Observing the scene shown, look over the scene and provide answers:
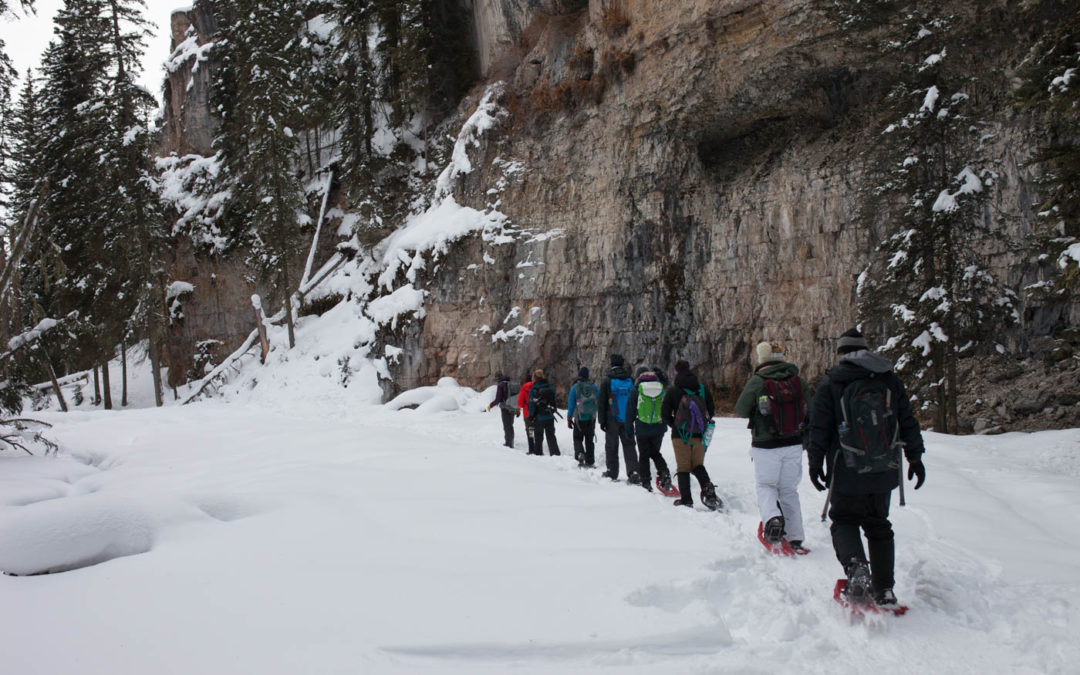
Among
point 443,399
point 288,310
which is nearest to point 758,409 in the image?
point 443,399

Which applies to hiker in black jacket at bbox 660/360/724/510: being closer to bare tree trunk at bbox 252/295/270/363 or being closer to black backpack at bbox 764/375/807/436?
black backpack at bbox 764/375/807/436

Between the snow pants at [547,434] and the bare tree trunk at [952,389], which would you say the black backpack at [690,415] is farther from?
the bare tree trunk at [952,389]

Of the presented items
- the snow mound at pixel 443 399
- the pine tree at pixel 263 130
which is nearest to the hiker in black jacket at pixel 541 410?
the snow mound at pixel 443 399

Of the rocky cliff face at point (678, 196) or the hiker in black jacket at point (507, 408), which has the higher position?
the rocky cliff face at point (678, 196)

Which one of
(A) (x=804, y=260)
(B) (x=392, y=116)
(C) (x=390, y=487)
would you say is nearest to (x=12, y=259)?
(C) (x=390, y=487)

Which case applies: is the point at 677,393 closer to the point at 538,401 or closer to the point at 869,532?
the point at 869,532

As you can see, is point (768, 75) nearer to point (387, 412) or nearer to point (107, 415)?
point (387, 412)

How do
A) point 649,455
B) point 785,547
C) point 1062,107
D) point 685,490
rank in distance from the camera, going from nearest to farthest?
point 785,547, point 685,490, point 1062,107, point 649,455

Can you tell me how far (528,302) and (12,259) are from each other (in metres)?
13.3

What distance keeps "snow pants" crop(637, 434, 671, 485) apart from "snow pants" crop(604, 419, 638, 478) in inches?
15.8

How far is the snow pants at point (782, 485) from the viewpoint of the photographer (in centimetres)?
538

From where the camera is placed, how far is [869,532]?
4.09 m

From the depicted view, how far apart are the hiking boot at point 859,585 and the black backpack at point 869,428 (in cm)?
64

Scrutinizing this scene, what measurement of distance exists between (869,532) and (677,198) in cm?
1522
